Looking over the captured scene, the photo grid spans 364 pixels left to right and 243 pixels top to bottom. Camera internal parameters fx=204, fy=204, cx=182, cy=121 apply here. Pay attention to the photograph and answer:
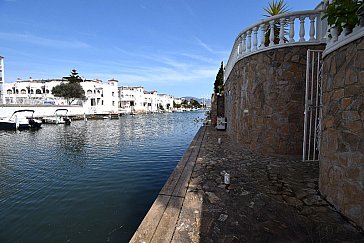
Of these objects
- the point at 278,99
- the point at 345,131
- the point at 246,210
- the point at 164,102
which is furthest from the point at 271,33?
the point at 164,102

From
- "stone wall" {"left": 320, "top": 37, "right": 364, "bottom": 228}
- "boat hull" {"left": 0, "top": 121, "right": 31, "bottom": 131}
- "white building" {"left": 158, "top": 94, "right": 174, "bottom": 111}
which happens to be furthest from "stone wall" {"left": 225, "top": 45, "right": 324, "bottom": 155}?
"white building" {"left": 158, "top": 94, "right": 174, "bottom": 111}

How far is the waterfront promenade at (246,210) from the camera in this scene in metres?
2.66

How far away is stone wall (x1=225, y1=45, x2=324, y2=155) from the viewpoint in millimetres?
6074

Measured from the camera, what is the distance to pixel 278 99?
6.29 m

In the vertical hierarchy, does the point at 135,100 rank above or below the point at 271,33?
above

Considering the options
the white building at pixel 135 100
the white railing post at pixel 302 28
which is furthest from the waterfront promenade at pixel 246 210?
the white building at pixel 135 100

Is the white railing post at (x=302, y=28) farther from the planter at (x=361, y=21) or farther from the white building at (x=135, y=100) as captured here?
the white building at (x=135, y=100)

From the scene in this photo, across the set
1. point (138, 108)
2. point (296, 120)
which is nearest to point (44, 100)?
point (138, 108)

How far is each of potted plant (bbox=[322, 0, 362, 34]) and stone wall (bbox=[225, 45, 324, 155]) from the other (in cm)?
316

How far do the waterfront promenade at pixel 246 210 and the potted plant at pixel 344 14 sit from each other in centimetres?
278

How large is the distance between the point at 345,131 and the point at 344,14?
1644mm

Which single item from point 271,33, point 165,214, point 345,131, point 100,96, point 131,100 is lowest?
point 165,214

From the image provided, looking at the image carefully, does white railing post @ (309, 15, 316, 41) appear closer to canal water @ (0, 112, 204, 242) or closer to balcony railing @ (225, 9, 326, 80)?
balcony railing @ (225, 9, 326, 80)

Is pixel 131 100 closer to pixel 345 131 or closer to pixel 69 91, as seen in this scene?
pixel 69 91
